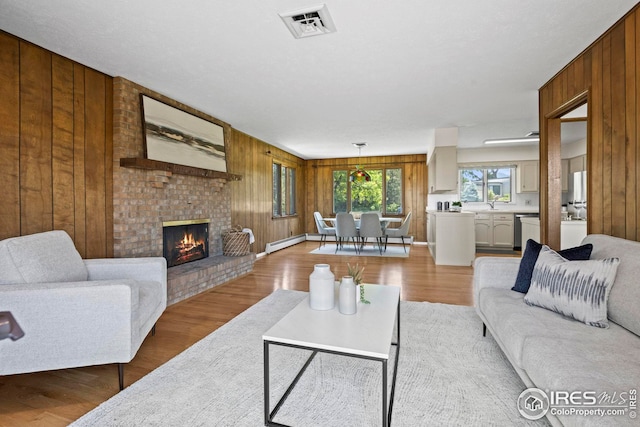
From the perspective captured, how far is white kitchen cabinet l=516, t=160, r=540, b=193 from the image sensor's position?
7008 millimetres

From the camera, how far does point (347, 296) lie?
1846 millimetres

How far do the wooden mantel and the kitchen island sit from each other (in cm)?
374

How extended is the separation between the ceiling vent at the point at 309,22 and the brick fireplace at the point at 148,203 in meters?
2.07

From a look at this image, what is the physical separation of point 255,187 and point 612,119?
536 cm

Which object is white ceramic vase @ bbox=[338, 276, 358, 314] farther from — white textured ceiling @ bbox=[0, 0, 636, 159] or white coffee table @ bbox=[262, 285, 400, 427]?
white textured ceiling @ bbox=[0, 0, 636, 159]

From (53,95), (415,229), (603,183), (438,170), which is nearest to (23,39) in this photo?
(53,95)

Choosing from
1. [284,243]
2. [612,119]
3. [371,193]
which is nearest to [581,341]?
[612,119]

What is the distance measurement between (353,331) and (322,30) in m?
2.15

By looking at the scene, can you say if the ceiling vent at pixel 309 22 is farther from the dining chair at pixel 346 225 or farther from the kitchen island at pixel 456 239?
the dining chair at pixel 346 225

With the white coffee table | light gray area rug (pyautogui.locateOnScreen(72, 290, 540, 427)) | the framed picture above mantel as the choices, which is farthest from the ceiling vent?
light gray area rug (pyautogui.locateOnScreen(72, 290, 540, 427))

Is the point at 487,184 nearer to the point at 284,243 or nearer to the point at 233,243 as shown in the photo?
the point at 284,243

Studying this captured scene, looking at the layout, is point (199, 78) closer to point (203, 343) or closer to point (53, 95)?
point (53, 95)

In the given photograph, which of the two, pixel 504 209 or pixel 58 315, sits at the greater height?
pixel 504 209

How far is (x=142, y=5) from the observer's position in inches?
82.4
